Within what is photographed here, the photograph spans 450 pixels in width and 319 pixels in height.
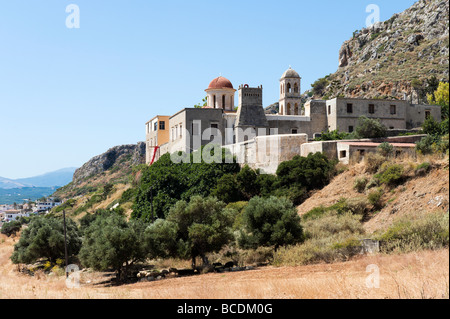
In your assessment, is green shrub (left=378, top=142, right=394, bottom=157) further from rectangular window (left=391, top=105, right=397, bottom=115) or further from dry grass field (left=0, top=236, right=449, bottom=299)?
rectangular window (left=391, top=105, right=397, bottom=115)

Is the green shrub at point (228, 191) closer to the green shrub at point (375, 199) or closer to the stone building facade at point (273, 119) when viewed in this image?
the stone building facade at point (273, 119)

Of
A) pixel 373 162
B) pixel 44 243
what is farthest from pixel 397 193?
pixel 44 243

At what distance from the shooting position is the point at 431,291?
322 inches

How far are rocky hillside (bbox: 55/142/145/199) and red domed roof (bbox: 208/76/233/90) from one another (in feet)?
184

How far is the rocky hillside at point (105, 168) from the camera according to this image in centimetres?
10506

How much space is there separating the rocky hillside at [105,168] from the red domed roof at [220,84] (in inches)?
2206

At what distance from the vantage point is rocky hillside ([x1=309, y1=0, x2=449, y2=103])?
6538 cm

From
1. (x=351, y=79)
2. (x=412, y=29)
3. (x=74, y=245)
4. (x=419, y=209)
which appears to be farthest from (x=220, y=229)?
(x=412, y=29)

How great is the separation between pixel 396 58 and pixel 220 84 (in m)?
42.4

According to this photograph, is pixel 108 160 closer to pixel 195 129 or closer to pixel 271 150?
pixel 195 129
